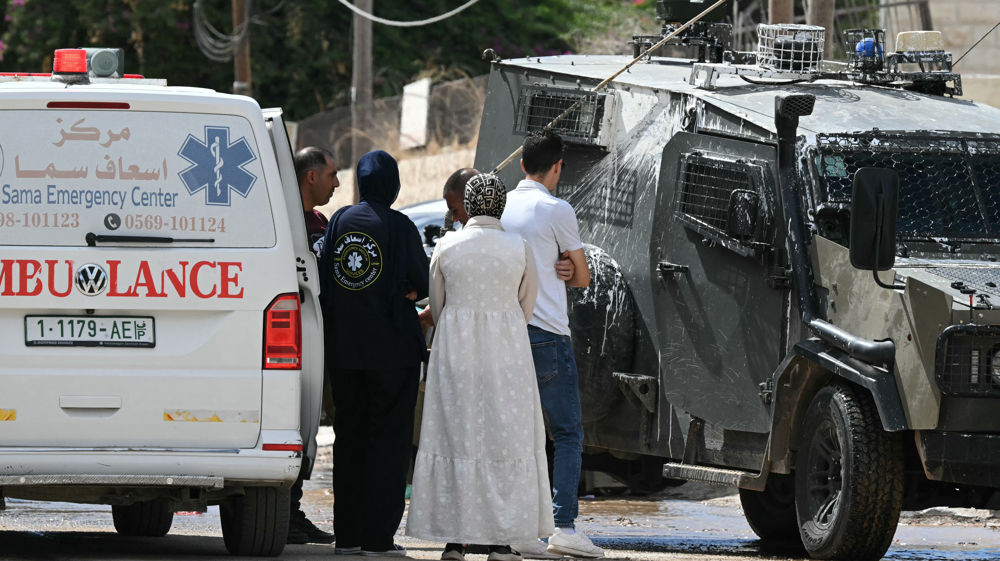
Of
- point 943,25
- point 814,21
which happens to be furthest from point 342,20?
point 814,21

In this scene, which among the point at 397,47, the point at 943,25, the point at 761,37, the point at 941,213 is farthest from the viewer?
the point at 397,47

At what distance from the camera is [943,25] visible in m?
17.9

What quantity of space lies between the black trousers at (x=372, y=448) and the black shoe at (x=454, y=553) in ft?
1.25

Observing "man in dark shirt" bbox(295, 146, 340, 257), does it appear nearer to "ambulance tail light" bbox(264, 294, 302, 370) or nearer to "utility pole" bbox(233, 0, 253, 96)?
"ambulance tail light" bbox(264, 294, 302, 370)

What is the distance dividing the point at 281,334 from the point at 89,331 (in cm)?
72

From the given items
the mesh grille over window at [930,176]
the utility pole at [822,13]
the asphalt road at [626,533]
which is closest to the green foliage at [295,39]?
the utility pole at [822,13]

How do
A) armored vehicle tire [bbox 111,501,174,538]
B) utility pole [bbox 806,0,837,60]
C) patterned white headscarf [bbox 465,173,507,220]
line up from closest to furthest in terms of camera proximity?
patterned white headscarf [bbox 465,173,507,220]
armored vehicle tire [bbox 111,501,174,538]
utility pole [bbox 806,0,837,60]

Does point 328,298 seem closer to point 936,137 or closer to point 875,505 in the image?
point 875,505

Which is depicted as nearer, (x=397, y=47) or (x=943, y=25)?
(x=943, y=25)

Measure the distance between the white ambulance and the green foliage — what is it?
26920mm

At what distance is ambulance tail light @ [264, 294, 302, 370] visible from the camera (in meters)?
5.97

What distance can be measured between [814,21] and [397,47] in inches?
914

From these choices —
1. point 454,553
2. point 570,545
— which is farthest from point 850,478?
point 454,553

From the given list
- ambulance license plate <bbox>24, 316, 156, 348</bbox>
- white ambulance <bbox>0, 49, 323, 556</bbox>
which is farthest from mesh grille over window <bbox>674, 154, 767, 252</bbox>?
ambulance license plate <bbox>24, 316, 156, 348</bbox>
